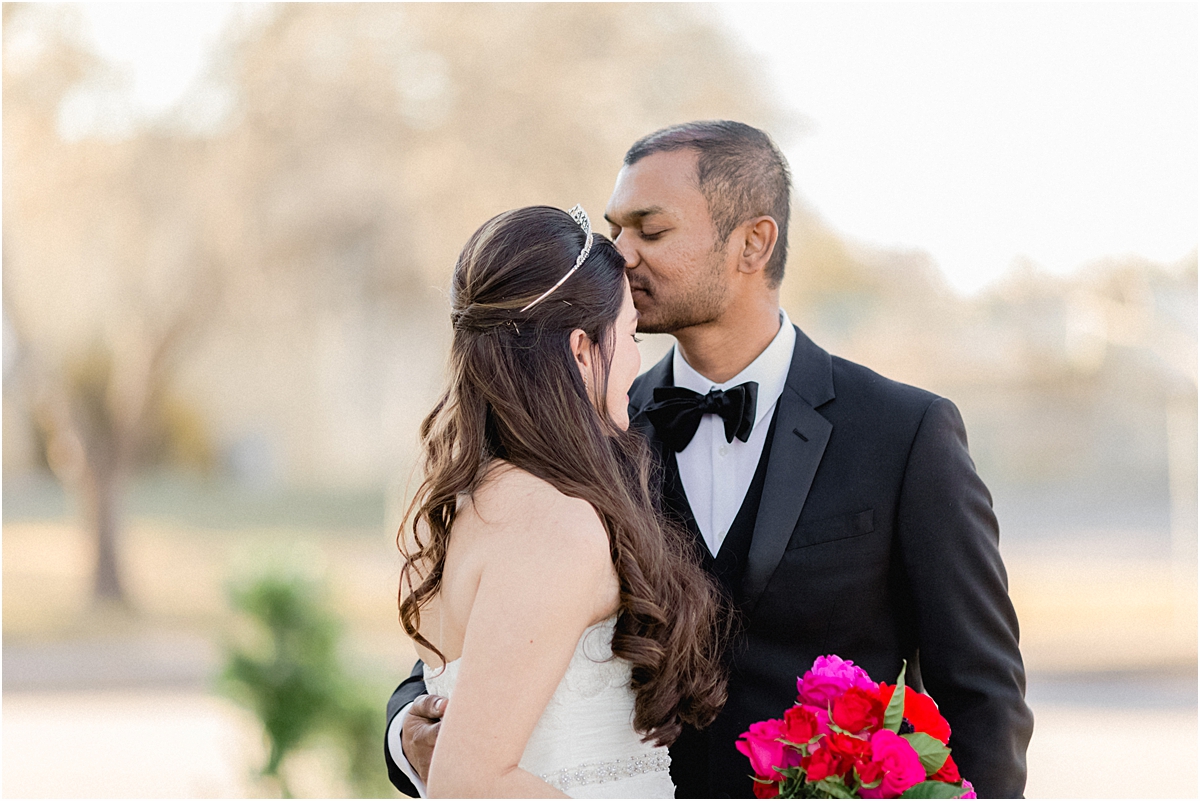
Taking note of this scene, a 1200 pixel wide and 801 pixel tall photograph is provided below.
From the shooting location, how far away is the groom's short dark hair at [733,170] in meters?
2.68

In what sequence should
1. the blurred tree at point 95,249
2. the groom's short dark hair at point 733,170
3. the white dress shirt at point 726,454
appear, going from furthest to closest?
the blurred tree at point 95,249
the groom's short dark hair at point 733,170
the white dress shirt at point 726,454

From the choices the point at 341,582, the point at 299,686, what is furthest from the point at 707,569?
the point at 341,582

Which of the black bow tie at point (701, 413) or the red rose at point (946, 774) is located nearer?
the red rose at point (946, 774)

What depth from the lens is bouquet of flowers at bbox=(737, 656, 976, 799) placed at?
162 centimetres

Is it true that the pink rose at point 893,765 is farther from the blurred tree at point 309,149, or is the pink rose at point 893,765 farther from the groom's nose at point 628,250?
the blurred tree at point 309,149

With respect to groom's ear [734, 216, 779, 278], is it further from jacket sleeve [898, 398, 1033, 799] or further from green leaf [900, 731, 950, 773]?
green leaf [900, 731, 950, 773]

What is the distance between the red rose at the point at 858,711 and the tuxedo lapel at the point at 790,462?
0.68m

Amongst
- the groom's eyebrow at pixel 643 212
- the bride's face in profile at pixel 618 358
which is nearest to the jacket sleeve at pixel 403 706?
the bride's face in profile at pixel 618 358

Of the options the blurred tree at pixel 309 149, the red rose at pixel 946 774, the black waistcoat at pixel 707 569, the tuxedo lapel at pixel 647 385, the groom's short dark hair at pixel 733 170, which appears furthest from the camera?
the blurred tree at pixel 309 149

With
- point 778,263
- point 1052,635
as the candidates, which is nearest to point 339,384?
point 1052,635

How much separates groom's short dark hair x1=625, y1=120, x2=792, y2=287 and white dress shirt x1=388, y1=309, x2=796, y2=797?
0.21 metres

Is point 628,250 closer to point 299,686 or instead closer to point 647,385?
point 647,385

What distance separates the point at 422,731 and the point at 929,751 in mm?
948

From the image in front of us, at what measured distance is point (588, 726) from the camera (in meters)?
2.03
